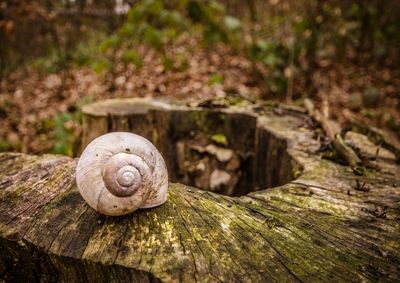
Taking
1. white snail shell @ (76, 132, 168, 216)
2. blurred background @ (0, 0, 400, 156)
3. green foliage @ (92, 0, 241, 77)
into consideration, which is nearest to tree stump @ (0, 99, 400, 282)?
white snail shell @ (76, 132, 168, 216)

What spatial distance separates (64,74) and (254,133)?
198 inches

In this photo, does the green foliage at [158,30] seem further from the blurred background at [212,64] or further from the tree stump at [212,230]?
the tree stump at [212,230]

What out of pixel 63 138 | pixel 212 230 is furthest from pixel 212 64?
pixel 212 230

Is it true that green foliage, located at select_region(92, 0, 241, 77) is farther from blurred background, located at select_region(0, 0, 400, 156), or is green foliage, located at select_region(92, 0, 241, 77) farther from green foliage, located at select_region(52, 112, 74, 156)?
green foliage, located at select_region(52, 112, 74, 156)

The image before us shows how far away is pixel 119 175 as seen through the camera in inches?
51.6

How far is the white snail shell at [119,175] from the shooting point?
1324mm

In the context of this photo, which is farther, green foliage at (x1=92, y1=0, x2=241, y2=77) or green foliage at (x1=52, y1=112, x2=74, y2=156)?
green foliage at (x1=92, y1=0, x2=241, y2=77)

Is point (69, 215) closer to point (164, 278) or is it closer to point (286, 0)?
point (164, 278)

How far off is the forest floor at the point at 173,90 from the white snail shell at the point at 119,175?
127 inches

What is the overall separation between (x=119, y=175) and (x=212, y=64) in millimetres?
5687

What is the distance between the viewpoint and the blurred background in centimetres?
493

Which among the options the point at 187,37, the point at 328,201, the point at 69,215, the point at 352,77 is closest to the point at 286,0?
the point at 352,77

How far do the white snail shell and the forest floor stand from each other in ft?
10.6

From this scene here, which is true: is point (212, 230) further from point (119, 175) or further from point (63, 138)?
point (63, 138)
